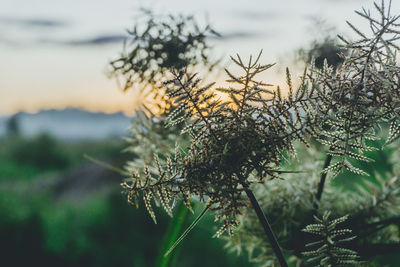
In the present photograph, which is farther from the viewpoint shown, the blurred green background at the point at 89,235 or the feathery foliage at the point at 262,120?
the blurred green background at the point at 89,235

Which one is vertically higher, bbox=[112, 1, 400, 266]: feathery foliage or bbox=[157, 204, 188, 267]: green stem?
bbox=[112, 1, 400, 266]: feathery foliage

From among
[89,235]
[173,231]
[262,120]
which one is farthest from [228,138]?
[89,235]

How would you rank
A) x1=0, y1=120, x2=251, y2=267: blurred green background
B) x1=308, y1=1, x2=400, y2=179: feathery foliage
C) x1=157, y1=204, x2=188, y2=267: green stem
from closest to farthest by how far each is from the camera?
x1=308, y1=1, x2=400, y2=179: feathery foliage
x1=157, y1=204, x2=188, y2=267: green stem
x1=0, y1=120, x2=251, y2=267: blurred green background

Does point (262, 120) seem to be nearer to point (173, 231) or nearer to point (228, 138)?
point (228, 138)

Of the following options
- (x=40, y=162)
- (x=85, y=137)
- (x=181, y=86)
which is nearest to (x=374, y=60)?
(x=181, y=86)

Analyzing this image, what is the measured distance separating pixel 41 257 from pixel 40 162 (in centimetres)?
408

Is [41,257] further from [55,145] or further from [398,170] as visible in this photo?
[55,145]

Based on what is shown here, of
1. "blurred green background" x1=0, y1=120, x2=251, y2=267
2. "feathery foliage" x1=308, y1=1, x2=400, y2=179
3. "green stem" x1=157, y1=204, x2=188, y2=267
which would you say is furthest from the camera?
"blurred green background" x1=0, y1=120, x2=251, y2=267

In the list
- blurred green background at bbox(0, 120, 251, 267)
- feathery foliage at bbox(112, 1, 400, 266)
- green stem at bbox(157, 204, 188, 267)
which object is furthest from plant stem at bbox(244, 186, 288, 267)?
blurred green background at bbox(0, 120, 251, 267)

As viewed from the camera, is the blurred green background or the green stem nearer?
the green stem

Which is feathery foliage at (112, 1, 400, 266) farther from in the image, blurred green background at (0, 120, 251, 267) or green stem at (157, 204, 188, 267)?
blurred green background at (0, 120, 251, 267)

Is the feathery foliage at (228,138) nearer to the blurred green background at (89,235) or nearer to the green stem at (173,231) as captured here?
the green stem at (173,231)

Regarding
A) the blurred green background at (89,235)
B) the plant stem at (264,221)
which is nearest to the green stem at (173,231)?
the plant stem at (264,221)

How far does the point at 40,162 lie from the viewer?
18.6ft
